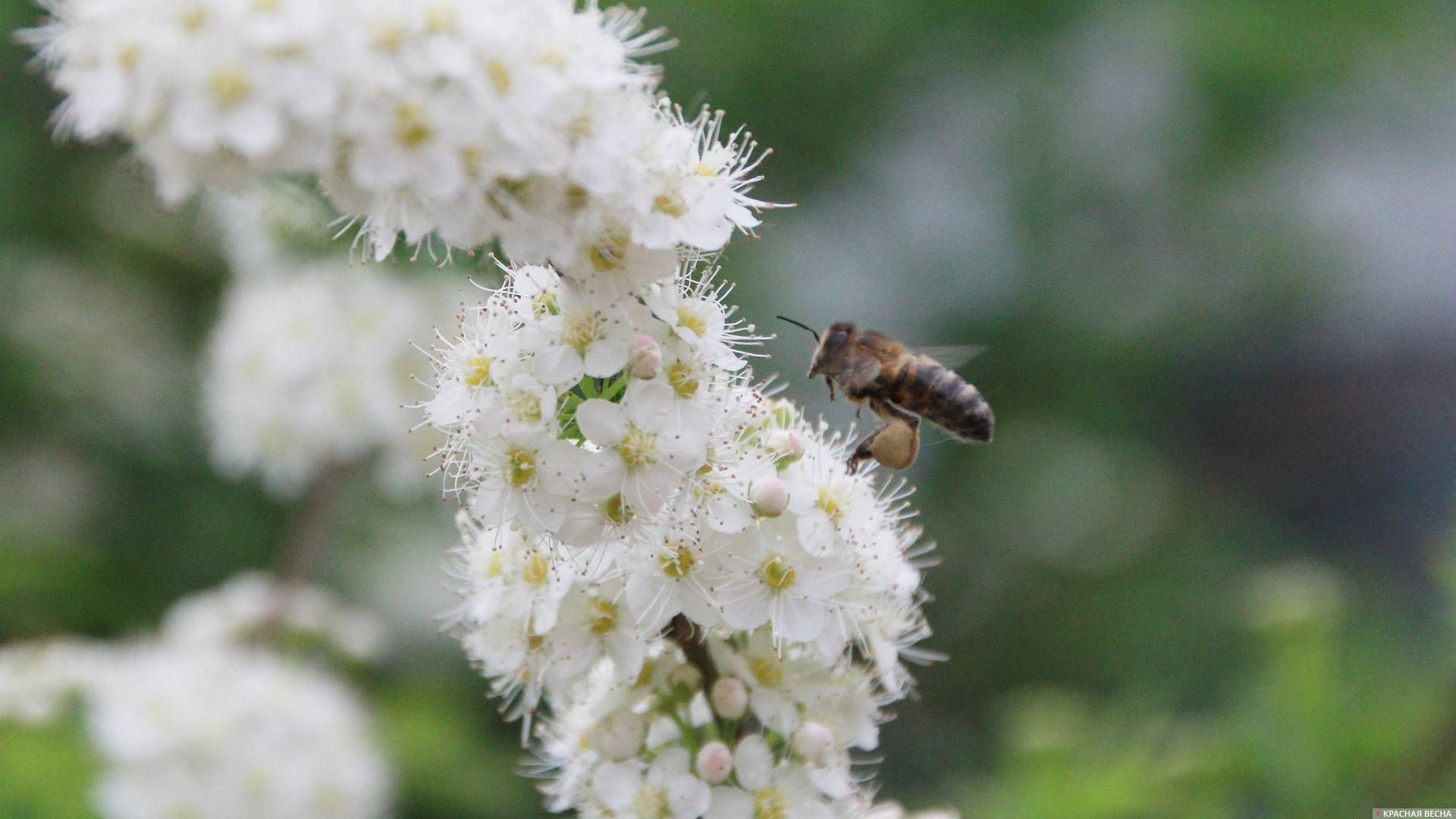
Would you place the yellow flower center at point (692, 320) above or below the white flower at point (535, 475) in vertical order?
above

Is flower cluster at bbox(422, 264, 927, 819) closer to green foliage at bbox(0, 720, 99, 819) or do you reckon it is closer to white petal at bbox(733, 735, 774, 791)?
white petal at bbox(733, 735, 774, 791)

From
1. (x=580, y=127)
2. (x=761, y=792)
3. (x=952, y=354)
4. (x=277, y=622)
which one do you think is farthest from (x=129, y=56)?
(x=277, y=622)

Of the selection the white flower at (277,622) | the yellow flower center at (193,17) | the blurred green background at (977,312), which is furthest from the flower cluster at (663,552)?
the blurred green background at (977,312)

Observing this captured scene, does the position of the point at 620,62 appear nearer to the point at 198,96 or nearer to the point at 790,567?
the point at 198,96

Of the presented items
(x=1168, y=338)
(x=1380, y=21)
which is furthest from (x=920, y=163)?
(x=1380, y=21)

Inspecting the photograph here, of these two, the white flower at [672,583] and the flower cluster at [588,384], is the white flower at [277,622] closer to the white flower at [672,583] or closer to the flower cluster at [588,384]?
the flower cluster at [588,384]

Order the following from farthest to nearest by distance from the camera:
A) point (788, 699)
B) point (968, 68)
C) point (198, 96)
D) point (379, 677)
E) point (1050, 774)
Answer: point (968, 68), point (379, 677), point (1050, 774), point (788, 699), point (198, 96)

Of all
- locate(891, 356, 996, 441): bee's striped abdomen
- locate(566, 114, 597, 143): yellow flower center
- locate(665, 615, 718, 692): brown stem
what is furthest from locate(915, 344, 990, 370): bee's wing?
locate(566, 114, 597, 143): yellow flower center

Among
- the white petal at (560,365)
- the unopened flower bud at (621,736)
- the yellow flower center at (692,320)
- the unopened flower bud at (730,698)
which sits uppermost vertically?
the yellow flower center at (692,320)
